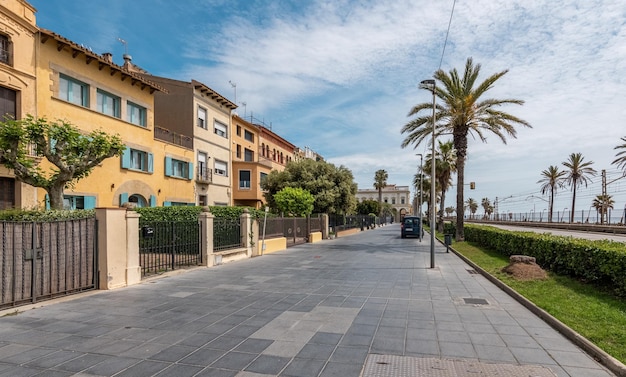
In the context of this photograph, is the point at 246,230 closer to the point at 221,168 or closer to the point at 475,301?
the point at 475,301

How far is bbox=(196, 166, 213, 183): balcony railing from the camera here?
97.1ft

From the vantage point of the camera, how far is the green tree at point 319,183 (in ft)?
106

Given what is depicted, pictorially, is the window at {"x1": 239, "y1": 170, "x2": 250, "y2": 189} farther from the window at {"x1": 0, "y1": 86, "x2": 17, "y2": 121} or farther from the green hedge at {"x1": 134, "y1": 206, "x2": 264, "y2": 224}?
the window at {"x1": 0, "y1": 86, "x2": 17, "y2": 121}

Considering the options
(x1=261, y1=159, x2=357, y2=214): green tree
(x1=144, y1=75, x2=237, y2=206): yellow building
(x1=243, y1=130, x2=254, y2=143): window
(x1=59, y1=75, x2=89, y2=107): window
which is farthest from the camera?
(x1=243, y1=130, x2=254, y2=143): window

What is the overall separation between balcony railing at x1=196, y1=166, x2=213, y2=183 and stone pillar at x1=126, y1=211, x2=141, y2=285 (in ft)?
64.9

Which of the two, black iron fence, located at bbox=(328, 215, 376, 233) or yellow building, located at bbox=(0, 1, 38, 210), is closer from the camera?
yellow building, located at bbox=(0, 1, 38, 210)

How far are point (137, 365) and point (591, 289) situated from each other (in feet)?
30.6

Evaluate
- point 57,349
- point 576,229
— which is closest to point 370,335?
point 57,349

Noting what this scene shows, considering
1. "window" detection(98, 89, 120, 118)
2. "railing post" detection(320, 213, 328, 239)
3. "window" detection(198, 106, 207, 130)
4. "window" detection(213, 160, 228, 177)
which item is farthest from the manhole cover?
"window" detection(213, 160, 228, 177)

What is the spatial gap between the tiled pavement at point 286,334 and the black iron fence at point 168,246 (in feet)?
6.05

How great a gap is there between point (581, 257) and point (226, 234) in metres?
12.1

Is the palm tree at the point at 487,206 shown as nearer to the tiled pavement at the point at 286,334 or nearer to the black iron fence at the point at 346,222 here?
the black iron fence at the point at 346,222

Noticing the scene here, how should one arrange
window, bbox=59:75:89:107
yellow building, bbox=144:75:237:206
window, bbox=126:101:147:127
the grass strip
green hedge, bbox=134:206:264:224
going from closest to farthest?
the grass strip, green hedge, bbox=134:206:264:224, window, bbox=59:75:89:107, window, bbox=126:101:147:127, yellow building, bbox=144:75:237:206

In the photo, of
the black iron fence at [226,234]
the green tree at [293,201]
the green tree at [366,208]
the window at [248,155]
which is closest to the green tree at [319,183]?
the green tree at [293,201]
